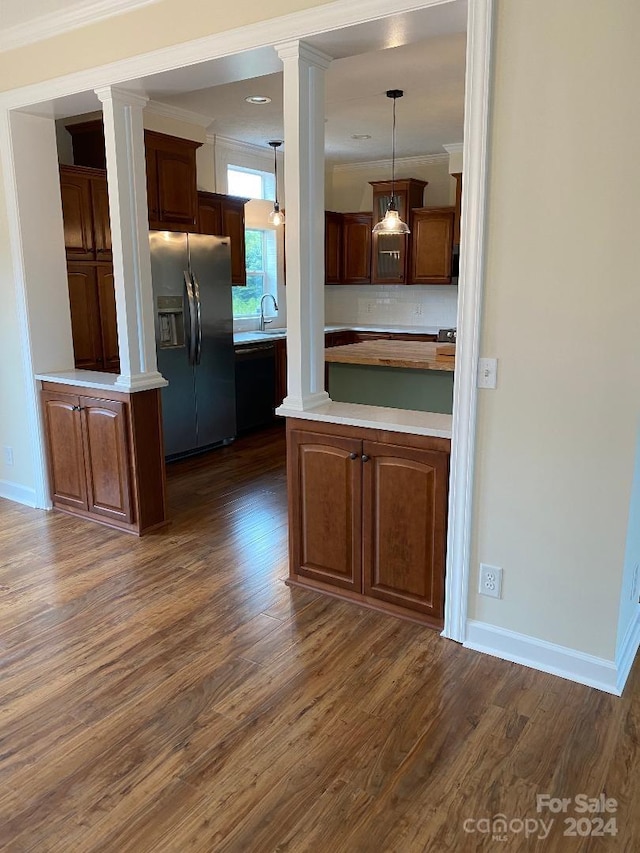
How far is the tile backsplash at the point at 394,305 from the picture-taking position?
7.65 meters

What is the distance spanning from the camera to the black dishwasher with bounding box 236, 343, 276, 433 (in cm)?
611

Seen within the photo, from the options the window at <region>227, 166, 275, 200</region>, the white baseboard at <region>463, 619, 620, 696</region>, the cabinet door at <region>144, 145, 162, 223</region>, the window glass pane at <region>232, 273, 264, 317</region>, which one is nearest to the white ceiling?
the window at <region>227, 166, 275, 200</region>

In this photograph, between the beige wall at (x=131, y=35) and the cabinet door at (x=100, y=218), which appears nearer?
the beige wall at (x=131, y=35)

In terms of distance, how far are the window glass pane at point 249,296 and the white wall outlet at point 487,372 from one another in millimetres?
4858

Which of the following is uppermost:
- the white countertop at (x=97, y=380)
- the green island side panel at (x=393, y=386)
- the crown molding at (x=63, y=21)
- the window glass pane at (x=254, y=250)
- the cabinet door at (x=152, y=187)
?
the crown molding at (x=63, y=21)

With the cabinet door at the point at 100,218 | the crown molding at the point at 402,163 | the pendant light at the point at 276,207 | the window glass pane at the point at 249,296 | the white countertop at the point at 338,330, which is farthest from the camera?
the crown molding at the point at 402,163

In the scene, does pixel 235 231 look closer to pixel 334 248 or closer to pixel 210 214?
pixel 210 214

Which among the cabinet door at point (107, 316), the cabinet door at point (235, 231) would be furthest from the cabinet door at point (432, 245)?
the cabinet door at point (107, 316)

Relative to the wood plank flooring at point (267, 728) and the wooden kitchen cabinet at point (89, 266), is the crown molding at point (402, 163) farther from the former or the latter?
the wood plank flooring at point (267, 728)

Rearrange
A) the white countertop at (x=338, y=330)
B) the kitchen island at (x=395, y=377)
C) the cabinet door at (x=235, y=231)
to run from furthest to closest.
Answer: the white countertop at (x=338, y=330) → the cabinet door at (x=235, y=231) → the kitchen island at (x=395, y=377)

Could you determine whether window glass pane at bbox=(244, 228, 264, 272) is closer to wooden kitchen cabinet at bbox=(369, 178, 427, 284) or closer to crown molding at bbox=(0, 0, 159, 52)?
wooden kitchen cabinet at bbox=(369, 178, 427, 284)

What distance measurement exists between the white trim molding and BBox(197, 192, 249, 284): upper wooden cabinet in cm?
347

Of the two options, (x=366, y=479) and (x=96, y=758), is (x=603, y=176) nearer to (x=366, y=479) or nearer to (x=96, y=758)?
(x=366, y=479)

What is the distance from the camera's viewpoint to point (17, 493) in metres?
4.52
